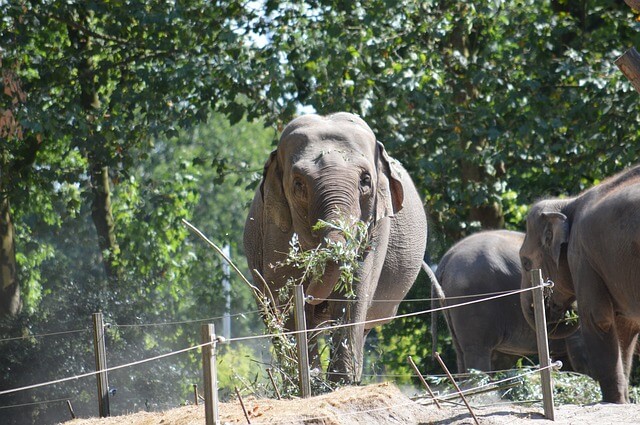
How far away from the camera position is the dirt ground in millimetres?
6113

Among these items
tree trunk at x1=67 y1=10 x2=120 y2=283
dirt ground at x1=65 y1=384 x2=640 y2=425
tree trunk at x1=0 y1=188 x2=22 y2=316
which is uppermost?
tree trunk at x1=67 y1=10 x2=120 y2=283

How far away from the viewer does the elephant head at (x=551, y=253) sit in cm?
1031

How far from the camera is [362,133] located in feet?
28.9

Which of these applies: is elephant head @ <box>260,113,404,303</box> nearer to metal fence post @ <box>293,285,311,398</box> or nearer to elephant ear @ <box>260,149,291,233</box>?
elephant ear @ <box>260,149,291,233</box>

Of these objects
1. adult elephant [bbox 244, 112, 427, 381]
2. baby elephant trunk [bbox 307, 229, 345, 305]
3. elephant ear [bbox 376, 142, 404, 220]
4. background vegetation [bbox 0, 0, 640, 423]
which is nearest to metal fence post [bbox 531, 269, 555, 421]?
adult elephant [bbox 244, 112, 427, 381]

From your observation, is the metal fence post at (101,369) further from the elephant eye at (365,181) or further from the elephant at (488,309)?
the elephant at (488,309)

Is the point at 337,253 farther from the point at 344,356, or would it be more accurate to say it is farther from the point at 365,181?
the point at 365,181

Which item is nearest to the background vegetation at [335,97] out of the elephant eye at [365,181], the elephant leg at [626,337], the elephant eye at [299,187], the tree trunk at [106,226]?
Answer: the tree trunk at [106,226]

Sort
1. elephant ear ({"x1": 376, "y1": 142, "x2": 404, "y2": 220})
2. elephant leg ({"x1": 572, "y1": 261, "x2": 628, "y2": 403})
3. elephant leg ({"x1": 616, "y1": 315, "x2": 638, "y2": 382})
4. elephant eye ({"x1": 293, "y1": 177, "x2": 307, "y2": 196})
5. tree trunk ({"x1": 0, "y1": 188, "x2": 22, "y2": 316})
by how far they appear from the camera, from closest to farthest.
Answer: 1. elephant eye ({"x1": 293, "y1": 177, "x2": 307, "y2": 196})
2. elephant ear ({"x1": 376, "y1": 142, "x2": 404, "y2": 220})
3. elephant leg ({"x1": 572, "y1": 261, "x2": 628, "y2": 403})
4. elephant leg ({"x1": 616, "y1": 315, "x2": 638, "y2": 382})
5. tree trunk ({"x1": 0, "y1": 188, "x2": 22, "y2": 316})

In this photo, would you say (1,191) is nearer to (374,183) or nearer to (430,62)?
(430,62)

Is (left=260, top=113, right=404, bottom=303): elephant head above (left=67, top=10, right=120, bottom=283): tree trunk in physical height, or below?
below

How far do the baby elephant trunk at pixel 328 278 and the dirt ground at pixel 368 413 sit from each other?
1067 millimetres

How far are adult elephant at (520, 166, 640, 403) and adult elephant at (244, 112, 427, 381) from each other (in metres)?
→ 1.57

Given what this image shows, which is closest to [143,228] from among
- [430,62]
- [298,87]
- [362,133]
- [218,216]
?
[298,87]
